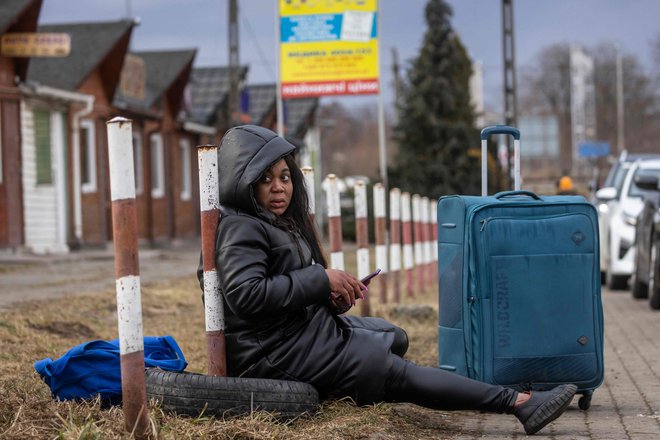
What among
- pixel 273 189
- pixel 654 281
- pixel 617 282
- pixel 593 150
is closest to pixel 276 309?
pixel 273 189

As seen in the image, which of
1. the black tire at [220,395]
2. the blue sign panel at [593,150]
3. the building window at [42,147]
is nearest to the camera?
the black tire at [220,395]

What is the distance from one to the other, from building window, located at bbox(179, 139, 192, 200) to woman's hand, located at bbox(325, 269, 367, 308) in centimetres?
3137

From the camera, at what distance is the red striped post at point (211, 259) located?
5.56 m

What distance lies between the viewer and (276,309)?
5.28m

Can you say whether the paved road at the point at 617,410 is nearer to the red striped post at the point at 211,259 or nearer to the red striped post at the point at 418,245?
the red striped post at the point at 211,259

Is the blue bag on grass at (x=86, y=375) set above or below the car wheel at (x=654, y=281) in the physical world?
above

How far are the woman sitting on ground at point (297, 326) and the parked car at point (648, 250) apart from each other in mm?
7812

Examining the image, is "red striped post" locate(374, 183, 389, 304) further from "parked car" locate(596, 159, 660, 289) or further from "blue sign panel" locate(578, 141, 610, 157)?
"blue sign panel" locate(578, 141, 610, 157)

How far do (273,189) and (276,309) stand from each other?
2.04 feet

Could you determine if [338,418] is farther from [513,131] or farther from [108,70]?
[108,70]

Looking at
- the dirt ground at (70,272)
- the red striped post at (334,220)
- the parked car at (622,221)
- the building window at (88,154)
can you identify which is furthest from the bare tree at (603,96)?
the red striped post at (334,220)

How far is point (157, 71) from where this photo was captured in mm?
35812

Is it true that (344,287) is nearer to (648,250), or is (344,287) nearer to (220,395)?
(220,395)

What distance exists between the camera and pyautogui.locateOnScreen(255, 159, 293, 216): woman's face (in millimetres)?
5633
